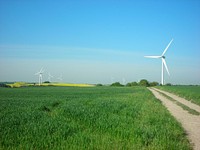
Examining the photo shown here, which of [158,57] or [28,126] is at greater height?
[158,57]

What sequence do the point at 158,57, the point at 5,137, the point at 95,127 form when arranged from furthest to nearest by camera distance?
the point at 158,57 → the point at 95,127 → the point at 5,137

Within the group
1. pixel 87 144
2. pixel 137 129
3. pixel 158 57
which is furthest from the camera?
pixel 158 57

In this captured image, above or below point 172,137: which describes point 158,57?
above

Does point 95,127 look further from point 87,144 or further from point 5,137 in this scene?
point 5,137

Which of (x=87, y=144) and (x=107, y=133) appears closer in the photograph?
(x=87, y=144)

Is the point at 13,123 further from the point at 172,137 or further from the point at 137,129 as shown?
the point at 172,137

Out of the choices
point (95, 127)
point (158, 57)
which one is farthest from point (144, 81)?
point (95, 127)

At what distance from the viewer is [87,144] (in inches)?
387

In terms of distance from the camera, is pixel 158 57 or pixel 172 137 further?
pixel 158 57

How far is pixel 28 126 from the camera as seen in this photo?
12.4 metres

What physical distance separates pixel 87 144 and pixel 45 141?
157 cm

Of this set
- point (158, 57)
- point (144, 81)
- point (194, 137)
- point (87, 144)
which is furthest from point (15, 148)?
point (144, 81)

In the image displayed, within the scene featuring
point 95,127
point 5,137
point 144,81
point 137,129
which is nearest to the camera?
point 5,137

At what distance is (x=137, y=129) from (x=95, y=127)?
2389 millimetres
